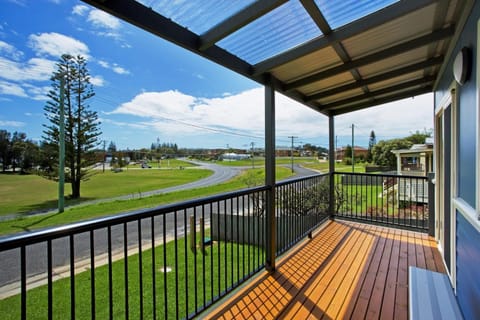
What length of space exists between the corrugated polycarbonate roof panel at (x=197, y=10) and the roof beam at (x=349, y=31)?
2.57 ft

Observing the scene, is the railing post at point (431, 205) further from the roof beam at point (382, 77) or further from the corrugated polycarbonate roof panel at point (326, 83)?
the corrugated polycarbonate roof panel at point (326, 83)

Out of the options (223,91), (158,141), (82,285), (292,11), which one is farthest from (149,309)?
(223,91)

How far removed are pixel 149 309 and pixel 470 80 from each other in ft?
11.1

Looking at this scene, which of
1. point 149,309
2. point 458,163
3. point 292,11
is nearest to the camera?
point 292,11

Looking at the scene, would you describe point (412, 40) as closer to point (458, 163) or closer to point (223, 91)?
point (458, 163)

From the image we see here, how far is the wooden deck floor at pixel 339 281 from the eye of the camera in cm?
197

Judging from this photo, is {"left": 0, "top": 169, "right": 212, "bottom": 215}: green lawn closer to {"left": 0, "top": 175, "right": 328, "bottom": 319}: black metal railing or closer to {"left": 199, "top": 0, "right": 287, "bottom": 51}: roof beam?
{"left": 0, "top": 175, "right": 328, "bottom": 319}: black metal railing

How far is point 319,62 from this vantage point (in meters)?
2.55

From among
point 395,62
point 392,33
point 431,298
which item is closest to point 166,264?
point 431,298

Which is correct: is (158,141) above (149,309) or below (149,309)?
above

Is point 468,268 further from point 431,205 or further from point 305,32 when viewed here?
point 431,205

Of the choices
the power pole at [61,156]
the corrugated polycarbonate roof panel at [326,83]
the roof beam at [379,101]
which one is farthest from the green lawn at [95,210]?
the corrugated polycarbonate roof panel at [326,83]

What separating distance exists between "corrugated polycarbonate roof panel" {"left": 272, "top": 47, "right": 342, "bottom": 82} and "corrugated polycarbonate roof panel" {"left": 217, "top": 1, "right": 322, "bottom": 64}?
0.32 meters

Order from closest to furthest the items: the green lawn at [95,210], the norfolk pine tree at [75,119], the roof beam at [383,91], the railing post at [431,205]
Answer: the roof beam at [383,91] < the railing post at [431,205] < the green lawn at [95,210] < the norfolk pine tree at [75,119]
